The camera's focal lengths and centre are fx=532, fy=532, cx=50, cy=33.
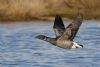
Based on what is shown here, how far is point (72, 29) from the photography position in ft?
36.8

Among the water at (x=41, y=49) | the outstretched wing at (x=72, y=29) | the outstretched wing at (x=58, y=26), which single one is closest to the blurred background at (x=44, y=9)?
the water at (x=41, y=49)

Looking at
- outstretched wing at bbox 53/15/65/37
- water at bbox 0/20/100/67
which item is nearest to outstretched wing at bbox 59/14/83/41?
outstretched wing at bbox 53/15/65/37

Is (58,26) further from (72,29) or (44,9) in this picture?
(44,9)

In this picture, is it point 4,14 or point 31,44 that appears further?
point 4,14

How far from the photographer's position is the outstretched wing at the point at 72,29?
35.6 feet

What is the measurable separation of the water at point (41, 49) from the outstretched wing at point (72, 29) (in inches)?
22.6

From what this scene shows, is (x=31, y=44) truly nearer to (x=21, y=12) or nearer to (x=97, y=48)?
(x=97, y=48)

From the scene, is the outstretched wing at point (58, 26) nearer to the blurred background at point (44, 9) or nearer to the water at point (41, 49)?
the water at point (41, 49)

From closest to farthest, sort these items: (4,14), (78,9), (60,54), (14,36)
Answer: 1. (60,54)
2. (14,36)
3. (4,14)
4. (78,9)

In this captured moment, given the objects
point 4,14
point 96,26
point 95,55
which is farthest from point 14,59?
point 4,14

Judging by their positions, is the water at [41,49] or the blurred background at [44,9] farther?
the blurred background at [44,9]

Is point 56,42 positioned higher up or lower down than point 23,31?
higher up

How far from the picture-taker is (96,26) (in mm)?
17141

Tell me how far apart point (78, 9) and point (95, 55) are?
26.5 feet
